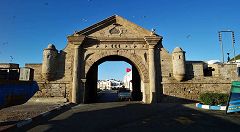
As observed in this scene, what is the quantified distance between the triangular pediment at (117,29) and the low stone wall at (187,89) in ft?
20.0

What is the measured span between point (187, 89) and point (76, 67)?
11.4 meters

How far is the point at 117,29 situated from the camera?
68.1ft

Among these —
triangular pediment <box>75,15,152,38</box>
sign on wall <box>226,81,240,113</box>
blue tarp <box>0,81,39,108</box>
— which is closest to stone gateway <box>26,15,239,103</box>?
triangular pediment <box>75,15,152,38</box>

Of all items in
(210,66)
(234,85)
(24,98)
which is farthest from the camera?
(210,66)

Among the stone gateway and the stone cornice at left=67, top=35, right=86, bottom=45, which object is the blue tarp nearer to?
the stone gateway

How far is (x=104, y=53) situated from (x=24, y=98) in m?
10.7

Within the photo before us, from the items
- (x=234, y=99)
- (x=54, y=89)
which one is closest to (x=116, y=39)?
(x=54, y=89)

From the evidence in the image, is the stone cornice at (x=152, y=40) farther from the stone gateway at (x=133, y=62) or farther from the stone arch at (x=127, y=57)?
the stone arch at (x=127, y=57)

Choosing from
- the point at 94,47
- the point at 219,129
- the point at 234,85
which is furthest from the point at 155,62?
the point at 219,129

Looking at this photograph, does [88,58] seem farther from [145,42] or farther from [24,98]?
[24,98]

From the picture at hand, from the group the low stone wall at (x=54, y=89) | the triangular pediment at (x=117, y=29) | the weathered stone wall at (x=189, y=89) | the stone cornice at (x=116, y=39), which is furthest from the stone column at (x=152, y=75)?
the low stone wall at (x=54, y=89)

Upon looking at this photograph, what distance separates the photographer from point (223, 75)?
20.2 m

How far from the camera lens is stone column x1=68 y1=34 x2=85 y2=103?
1884 centimetres

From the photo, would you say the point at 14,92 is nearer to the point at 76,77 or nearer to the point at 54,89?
the point at 76,77
